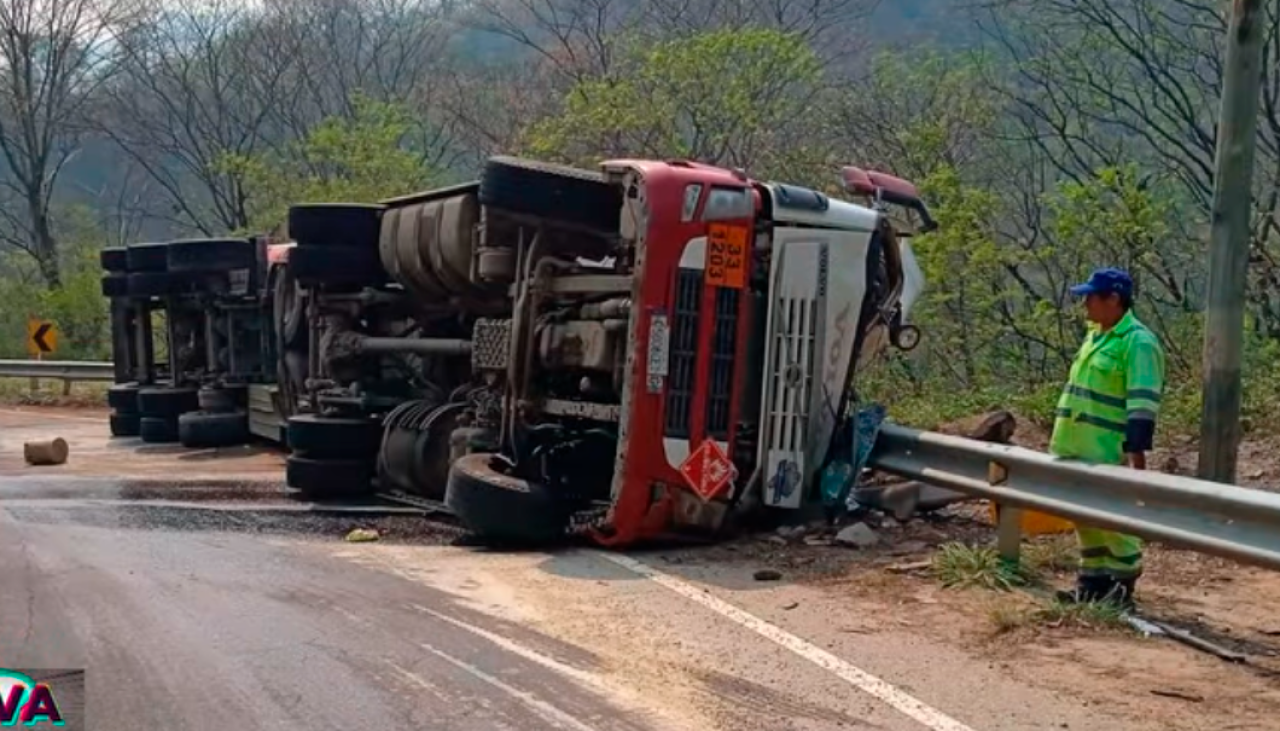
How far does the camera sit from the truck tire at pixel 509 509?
7809 mm

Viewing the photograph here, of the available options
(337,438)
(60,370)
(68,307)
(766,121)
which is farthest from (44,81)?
(337,438)

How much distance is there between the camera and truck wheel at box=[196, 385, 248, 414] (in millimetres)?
15141

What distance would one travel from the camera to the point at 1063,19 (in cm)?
1594

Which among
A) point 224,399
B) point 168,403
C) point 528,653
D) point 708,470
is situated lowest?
point 528,653

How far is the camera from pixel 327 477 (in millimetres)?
10367

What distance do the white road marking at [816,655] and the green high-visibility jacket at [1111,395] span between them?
169 centimetres

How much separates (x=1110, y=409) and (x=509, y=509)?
10.5 feet

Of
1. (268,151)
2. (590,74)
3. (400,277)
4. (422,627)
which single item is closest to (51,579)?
(422,627)

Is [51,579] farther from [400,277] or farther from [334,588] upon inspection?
[400,277]

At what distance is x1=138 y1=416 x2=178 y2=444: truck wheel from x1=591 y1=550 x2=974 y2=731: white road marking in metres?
9.76

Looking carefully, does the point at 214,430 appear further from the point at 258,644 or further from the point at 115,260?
the point at 258,644

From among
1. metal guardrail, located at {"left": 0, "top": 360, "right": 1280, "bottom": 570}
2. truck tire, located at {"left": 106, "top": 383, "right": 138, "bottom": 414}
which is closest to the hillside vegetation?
metal guardrail, located at {"left": 0, "top": 360, "right": 1280, "bottom": 570}

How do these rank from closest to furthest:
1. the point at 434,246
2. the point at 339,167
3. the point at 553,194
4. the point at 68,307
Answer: the point at 553,194 < the point at 434,246 < the point at 68,307 < the point at 339,167

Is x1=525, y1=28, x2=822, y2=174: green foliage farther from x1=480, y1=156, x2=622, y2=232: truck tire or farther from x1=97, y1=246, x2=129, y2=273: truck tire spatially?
x1=480, y1=156, x2=622, y2=232: truck tire
